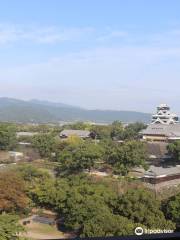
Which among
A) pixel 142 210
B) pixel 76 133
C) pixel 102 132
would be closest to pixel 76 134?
pixel 76 133

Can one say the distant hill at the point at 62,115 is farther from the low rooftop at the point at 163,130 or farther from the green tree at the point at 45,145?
the green tree at the point at 45,145

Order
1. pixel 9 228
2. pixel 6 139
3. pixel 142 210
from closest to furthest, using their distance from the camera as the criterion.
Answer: pixel 9 228 < pixel 142 210 < pixel 6 139

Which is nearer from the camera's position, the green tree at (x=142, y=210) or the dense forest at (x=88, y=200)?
the dense forest at (x=88, y=200)

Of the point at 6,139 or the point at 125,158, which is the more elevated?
the point at 6,139

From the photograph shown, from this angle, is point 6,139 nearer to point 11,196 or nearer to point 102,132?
point 102,132

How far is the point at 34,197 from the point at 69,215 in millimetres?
1077

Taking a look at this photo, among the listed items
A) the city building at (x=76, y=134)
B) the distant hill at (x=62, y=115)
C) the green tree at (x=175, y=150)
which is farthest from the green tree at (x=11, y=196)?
the distant hill at (x=62, y=115)

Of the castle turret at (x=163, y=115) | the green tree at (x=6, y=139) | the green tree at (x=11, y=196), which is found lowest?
the green tree at (x=11, y=196)

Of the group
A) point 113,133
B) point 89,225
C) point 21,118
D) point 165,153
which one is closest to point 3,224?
point 89,225

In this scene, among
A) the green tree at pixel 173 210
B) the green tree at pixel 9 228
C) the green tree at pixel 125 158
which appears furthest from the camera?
the green tree at pixel 125 158

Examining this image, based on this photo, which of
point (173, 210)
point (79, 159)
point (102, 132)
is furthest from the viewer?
point (102, 132)

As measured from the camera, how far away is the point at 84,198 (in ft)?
16.7

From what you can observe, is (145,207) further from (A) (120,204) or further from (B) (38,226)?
(B) (38,226)

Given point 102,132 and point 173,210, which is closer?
point 173,210
